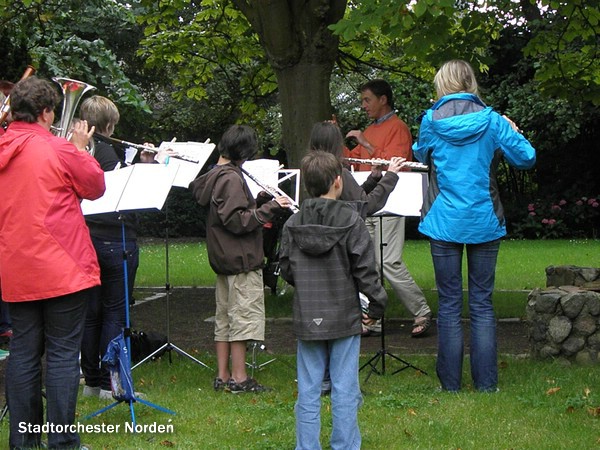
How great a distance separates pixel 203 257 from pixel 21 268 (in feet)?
47.8

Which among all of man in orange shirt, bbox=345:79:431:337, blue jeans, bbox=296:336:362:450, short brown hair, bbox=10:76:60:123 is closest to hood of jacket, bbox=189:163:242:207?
short brown hair, bbox=10:76:60:123

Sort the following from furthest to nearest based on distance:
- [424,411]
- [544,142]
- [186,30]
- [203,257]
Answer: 1. [544,142]
2. [203,257]
3. [186,30]
4. [424,411]

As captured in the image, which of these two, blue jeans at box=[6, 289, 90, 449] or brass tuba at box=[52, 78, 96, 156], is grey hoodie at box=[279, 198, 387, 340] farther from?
brass tuba at box=[52, 78, 96, 156]

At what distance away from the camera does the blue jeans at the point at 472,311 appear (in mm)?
6227

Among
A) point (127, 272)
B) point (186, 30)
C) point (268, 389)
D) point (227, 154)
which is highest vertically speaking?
point (186, 30)

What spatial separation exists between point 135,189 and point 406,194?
76.3 inches

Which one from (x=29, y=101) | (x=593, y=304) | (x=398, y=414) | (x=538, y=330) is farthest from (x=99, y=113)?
(x=593, y=304)

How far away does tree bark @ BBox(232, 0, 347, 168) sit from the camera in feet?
30.0

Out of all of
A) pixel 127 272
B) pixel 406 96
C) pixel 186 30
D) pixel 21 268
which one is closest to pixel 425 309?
pixel 127 272

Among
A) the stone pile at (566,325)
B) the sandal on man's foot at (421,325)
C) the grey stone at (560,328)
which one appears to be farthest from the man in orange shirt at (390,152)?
the grey stone at (560,328)

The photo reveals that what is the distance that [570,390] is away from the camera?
626 cm

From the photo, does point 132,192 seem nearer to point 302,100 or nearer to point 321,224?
point 321,224

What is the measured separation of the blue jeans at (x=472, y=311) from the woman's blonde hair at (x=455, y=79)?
100cm

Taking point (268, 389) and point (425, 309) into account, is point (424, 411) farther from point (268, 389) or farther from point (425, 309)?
point (425, 309)
